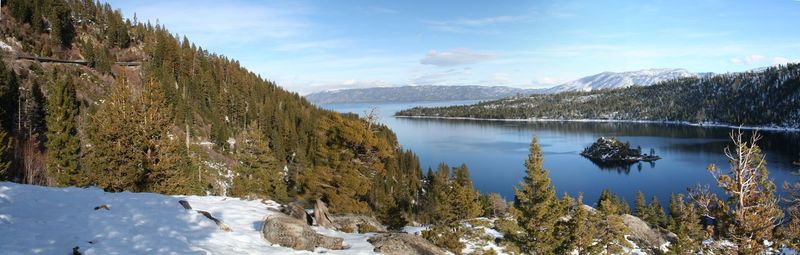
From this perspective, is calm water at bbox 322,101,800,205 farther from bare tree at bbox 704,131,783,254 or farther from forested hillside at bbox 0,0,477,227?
bare tree at bbox 704,131,783,254

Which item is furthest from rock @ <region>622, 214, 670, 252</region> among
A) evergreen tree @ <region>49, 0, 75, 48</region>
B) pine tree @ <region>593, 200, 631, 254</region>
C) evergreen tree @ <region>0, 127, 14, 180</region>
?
evergreen tree @ <region>49, 0, 75, 48</region>

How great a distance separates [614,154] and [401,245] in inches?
6506

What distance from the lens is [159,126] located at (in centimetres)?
3148

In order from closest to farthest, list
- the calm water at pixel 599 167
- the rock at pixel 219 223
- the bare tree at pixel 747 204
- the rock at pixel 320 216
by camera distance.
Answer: the rock at pixel 219 223, the rock at pixel 320 216, the bare tree at pixel 747 204, the calm water at pixel 599 167

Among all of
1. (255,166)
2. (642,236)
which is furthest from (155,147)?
(642,236)

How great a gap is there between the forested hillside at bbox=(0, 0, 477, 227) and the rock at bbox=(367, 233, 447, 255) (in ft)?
32.2

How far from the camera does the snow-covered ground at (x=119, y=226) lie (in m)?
12.5

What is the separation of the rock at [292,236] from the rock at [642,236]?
43.5 m

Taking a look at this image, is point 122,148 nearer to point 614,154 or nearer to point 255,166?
point 255,166

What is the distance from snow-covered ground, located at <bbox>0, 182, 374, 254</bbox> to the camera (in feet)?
41.1

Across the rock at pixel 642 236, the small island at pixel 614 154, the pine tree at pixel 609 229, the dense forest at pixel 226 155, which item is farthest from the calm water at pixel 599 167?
the pine tree at pixel 609 229

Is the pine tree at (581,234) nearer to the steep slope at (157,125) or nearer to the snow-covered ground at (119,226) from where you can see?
the steep slope at (157,125)

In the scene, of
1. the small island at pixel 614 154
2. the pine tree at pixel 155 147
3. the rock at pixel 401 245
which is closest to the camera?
the rock at pixel 401 245

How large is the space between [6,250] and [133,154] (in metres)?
21.0
